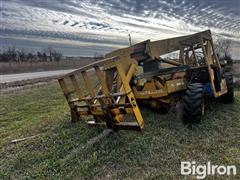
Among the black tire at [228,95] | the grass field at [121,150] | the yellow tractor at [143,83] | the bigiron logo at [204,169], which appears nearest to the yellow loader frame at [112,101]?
the yellow tractor at [143,83]

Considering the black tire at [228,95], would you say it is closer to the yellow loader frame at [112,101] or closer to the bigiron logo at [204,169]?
the yellow loader frame at [112,101]

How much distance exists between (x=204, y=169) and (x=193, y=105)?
1872 mm

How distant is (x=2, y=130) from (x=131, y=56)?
3969 millimetres

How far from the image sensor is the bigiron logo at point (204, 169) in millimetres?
3898

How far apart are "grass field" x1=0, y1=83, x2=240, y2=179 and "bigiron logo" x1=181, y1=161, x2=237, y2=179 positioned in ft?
0.39

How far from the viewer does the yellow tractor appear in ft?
15.5

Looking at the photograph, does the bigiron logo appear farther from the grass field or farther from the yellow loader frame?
the yellow loader frame

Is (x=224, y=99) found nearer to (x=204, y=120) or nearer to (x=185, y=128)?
(x=204, y=120)

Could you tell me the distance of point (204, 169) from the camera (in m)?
4.02

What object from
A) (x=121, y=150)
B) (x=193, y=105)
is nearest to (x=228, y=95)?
(x=193, y=105)

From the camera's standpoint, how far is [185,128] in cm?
569

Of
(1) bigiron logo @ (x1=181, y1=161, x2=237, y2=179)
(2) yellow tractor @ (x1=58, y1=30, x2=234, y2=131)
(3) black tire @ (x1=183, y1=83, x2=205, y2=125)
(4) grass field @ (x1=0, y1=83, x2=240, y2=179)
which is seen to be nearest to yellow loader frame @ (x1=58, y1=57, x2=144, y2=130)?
(2) yellow tractor @ (x1=58, y1=30, x2=234, y2=131)

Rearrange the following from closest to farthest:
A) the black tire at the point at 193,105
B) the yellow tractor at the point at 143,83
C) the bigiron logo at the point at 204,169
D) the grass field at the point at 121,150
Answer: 1. the bigiron logo at the point at 204,169
2. the grass field at the point at 121,150
3. the yellow tractor at the point at 143,83
4. the black tire at the point at 193,105

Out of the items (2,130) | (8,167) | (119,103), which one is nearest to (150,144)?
(119,103)
